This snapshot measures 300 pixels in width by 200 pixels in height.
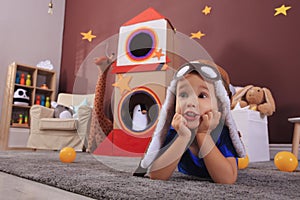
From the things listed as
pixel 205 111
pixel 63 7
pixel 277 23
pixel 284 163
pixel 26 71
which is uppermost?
pixel 63 7

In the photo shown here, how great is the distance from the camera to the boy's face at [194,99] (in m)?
0.68

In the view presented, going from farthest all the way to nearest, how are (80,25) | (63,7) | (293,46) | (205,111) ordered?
(63,7) < (80,25) < (293,46) < (205,111)

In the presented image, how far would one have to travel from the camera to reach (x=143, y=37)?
119cm

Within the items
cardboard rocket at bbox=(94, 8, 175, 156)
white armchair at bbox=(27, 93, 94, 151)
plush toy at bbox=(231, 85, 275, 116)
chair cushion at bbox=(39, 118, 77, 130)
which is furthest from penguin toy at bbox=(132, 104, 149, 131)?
chair cushion at bbox=(39, 118, 77, 130)

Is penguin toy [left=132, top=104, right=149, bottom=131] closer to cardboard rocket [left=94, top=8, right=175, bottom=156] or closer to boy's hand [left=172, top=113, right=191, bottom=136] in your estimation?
cardboard rocket [left=94, top=8, right=175, bottom=156]

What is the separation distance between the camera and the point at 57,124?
240 centimetres

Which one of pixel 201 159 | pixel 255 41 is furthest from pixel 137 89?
pixel 255 41

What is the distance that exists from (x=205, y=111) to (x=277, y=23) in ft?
5.89

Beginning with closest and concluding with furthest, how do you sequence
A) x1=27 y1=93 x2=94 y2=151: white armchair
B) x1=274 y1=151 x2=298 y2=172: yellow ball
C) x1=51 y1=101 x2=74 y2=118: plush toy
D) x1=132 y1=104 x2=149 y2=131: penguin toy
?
1. x1=132 y1=104 x2=149 y2=131: penguin toy
2. x1=274 y1=151 x2=298 y2=172: yellow ball
3. x1=27 y1=93 x2=94 y2=151: white armchair
4. x1=51 y1=101 x2=74 y2=118: plush toy

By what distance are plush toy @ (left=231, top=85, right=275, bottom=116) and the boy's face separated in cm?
121

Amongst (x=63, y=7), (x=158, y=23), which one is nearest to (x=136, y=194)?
(x=158, y=23)

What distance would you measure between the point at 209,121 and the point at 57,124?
1945mm

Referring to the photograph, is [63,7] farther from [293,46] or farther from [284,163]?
[284,163]

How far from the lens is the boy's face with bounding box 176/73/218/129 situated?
68 centimetres
